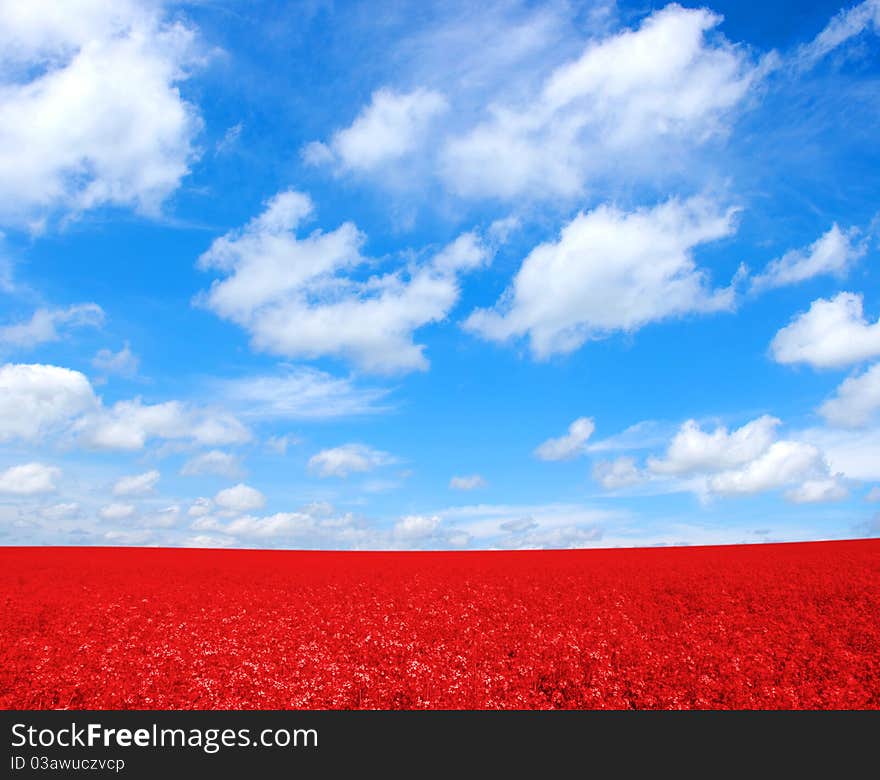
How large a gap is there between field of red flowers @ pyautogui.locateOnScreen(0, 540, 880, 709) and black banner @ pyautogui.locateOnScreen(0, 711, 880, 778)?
0.78 m

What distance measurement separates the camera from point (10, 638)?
18.5 m

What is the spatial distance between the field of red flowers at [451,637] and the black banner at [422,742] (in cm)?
78

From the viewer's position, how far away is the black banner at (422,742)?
40.0 ft

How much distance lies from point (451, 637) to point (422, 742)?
5775 millimetres

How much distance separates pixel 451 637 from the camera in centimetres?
1881

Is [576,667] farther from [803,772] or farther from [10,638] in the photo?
[10,638]

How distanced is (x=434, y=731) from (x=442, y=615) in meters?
7.31

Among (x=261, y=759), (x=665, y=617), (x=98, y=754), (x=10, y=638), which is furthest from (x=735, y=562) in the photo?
(x=10, y=638)

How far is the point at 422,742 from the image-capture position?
42.9ft

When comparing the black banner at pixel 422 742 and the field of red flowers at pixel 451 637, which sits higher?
the field of red flowers at pixel 451 637

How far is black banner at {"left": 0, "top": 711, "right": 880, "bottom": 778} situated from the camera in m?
12.2

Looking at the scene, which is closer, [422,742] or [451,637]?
[422,742]

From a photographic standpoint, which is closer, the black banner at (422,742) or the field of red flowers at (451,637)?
the black banner at (422,742)

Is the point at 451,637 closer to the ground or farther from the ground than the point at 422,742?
farther from the ground
